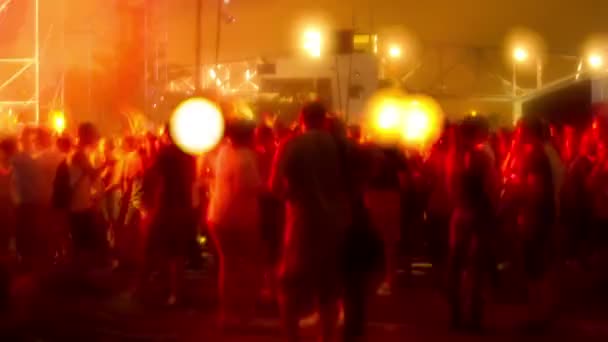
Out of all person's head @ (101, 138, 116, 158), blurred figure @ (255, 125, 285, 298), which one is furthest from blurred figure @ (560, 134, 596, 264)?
person's head @ (101, 138, 116, 158)

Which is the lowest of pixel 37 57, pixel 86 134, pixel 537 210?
pixel 537 210

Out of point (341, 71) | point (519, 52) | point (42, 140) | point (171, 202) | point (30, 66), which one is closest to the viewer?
point (171, 202)

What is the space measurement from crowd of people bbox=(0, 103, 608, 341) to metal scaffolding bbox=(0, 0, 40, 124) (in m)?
9.01

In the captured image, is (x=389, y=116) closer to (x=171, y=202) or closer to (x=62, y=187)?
(x=62, y=187)

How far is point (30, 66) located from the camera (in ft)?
91.5

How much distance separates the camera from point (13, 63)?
28625 millimetres

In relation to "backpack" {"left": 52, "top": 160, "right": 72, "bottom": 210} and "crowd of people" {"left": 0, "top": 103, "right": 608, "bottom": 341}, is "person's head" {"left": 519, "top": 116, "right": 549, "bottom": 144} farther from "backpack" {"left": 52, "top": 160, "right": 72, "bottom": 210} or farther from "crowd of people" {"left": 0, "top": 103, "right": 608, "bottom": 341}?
"backpack" {"left": 52, "top": 160, "right": 72, "bottom": 210}

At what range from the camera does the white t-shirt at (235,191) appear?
10102 millimetres

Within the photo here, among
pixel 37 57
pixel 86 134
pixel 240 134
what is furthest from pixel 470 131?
pixel 37 57

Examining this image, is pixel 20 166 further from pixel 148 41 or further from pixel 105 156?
pixel 148 41

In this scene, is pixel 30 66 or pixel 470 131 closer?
pixel 470 131

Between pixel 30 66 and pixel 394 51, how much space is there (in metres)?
A: 24.8

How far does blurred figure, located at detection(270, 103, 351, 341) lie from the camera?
26.9ft

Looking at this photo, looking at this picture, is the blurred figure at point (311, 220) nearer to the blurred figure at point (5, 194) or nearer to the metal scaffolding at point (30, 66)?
the blurred figure at point (5, 194)
